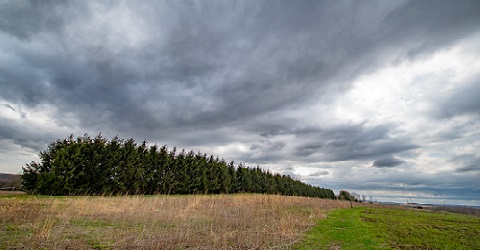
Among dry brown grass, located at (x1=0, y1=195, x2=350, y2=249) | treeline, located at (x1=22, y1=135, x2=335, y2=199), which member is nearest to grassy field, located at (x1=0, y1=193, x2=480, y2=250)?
dry brown grass, located at (x1=0, y1=195, x2=350, y2=249)

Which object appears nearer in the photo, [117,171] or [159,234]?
[159,234]

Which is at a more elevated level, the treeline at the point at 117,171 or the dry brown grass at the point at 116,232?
the treeline at the point at 117,171

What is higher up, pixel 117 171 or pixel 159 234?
pixel 117 171

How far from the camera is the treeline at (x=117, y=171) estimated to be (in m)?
17.6

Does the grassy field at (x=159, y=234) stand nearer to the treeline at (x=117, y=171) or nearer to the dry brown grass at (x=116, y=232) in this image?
the dry brown grass at (x=116, y=232)

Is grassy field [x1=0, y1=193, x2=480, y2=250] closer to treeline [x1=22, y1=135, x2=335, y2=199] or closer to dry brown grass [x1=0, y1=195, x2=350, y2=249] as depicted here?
dry brown grass [x1=0, y1=195, x2=350, y2=249]

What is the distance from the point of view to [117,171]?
70.7ft

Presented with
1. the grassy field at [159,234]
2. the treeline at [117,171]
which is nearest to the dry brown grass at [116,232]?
the grassy field at [159,234]

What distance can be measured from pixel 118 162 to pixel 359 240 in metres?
20.5

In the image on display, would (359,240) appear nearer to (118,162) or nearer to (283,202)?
(283,202)

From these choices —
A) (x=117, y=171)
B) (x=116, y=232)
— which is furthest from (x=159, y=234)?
(x=117, y=171)

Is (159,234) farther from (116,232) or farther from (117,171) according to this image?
(117,171)

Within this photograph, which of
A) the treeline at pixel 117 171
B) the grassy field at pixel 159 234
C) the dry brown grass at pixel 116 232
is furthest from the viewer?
the treeline at pixel 117 171

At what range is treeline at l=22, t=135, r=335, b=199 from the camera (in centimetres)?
1761
